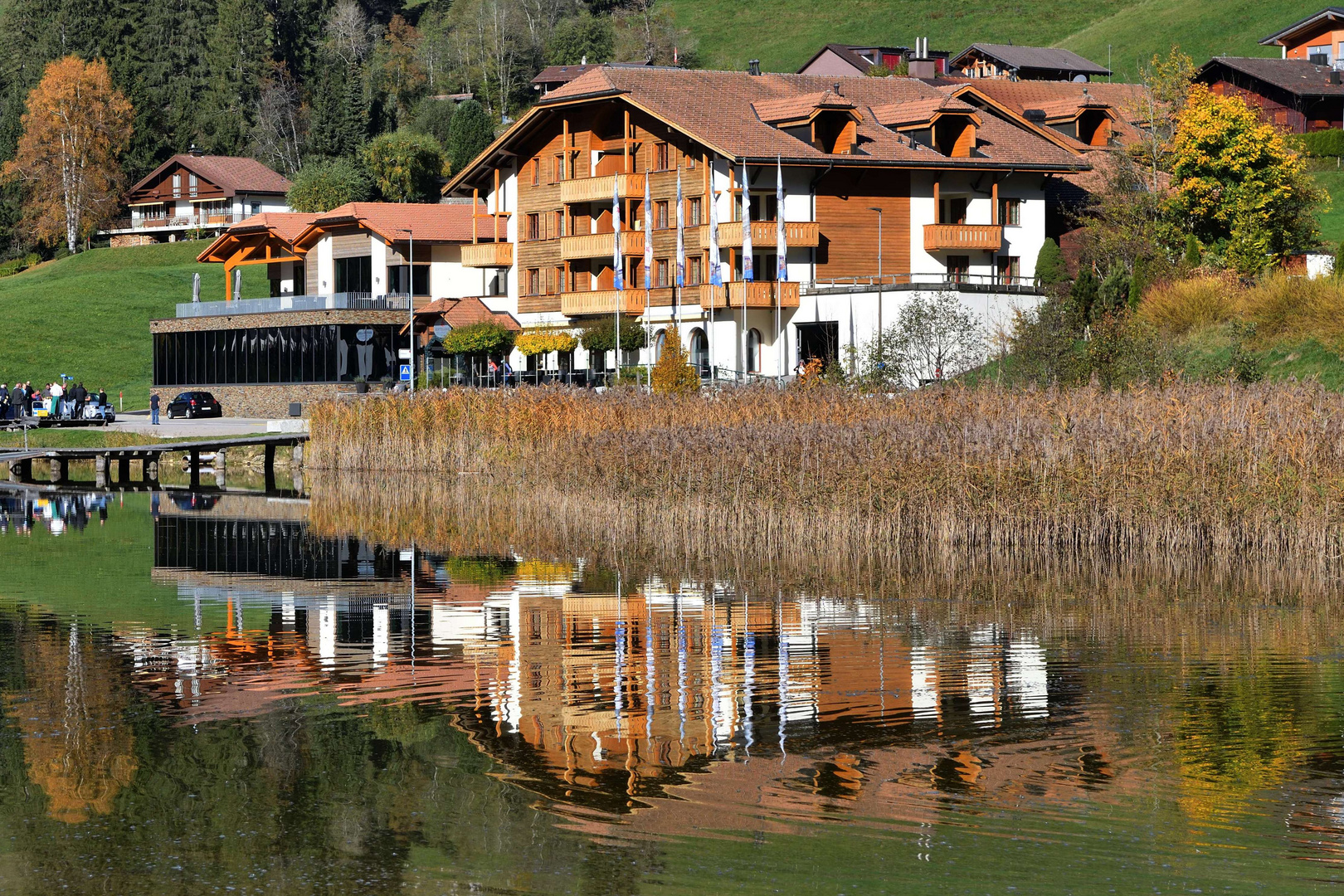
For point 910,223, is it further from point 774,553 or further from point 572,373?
point 774,553

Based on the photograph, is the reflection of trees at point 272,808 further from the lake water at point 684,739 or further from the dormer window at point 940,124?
the dormer window at point 940,124

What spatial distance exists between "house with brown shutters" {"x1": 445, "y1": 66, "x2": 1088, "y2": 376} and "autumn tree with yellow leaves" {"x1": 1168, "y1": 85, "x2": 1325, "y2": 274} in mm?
5976

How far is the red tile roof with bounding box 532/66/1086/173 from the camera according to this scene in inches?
2383

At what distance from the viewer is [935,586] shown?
73.4 feet

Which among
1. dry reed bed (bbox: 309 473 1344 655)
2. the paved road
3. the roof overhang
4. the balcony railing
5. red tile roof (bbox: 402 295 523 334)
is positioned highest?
the roof overhang

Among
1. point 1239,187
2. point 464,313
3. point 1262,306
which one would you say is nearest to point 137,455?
point 464,313

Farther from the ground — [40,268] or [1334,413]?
[40,268]

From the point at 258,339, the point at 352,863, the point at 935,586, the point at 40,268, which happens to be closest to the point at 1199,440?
the point at 935,586

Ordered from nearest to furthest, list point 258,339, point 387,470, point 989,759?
1. point 989,759
2. point 387,470
3. point 258,339

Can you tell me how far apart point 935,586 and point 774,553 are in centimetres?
384

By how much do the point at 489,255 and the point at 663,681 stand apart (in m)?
54.9

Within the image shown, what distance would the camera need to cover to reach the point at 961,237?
62.4 meters

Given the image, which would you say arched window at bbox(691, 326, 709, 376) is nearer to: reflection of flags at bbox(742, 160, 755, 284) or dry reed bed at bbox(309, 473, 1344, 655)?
reflection of flags at bbox(742, 160, 755, 284)

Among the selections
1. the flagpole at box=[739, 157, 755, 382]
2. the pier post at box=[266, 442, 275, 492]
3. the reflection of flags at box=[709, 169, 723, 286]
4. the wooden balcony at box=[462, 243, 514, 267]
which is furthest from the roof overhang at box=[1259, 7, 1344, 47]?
the pier post at box=[266, 442, 275, 492]
